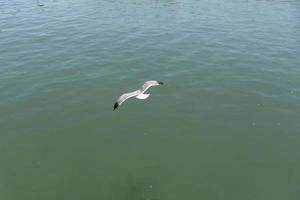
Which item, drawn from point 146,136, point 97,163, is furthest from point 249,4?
point 97,163

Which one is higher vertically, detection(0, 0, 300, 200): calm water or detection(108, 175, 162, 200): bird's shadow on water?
detection(0, 0, 300, 200): calm water

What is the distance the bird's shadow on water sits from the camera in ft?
48.6

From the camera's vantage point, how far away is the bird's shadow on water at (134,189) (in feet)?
48.6

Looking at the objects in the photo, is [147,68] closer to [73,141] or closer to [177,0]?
[73,141]

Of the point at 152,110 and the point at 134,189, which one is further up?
the point at 152,110

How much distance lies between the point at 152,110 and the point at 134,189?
5885 mm

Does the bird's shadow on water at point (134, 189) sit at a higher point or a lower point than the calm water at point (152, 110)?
lower

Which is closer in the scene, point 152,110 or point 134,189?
point 134,189

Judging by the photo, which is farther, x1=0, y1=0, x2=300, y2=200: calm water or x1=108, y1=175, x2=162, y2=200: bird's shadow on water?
x1=0, y1=0, x2=300, y2=200: calm water

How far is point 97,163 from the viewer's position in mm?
16672

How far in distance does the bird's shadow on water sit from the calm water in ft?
0.14

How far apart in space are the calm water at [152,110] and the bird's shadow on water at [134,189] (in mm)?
43

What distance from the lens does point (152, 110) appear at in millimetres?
20156

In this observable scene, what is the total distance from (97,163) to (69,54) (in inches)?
492
